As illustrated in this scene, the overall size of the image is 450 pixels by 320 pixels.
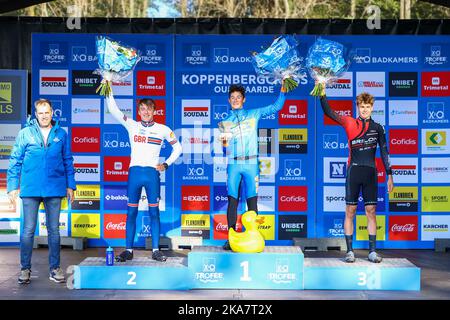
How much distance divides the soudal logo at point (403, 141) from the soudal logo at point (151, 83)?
2.80 m

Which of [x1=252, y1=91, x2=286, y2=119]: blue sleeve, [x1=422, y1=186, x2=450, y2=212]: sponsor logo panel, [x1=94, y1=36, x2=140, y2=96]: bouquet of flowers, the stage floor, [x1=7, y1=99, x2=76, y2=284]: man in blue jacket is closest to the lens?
the stage floor

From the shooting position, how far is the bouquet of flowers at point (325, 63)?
22.3 ft

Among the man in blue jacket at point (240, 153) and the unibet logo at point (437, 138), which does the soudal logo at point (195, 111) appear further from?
the unibet logo at point (437, 138)

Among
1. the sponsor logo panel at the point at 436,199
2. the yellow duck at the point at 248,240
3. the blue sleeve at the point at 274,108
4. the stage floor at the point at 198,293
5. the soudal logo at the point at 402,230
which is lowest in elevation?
the stage floor at the point at 198,293

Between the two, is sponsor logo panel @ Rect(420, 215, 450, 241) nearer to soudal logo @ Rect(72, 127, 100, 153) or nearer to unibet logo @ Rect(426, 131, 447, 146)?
unibet logo @ Rect(426, 131, 447, 146)

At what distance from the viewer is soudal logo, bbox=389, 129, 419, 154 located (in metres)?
8.82

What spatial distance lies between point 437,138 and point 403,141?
16.0 inches

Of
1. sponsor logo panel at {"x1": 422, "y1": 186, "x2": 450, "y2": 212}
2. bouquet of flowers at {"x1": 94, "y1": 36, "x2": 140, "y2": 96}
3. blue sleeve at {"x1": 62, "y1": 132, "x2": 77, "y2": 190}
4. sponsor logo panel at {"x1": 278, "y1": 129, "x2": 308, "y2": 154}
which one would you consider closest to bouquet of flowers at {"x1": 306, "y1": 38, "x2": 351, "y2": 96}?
bouquet of flowers at {"x1": 94, "y1": 36, "x2": 140, "y2": 96}

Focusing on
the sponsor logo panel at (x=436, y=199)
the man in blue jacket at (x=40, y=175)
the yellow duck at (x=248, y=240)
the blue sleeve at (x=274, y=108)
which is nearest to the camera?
the yellow duck at (x=248, y=240)

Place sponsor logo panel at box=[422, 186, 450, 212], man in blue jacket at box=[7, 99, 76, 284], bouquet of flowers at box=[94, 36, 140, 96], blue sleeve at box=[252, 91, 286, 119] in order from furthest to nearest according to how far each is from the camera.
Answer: sponsor logo panel at box=[422, 186, 450, 212] → blue sleeve at box=[252, 91, 286, 119] → bouquet of flowers at box=[94, 36, 140, 96] → man in blue jacket at box=[7, 99, 76, 284]

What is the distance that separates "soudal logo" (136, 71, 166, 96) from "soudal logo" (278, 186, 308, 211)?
73.5 inches

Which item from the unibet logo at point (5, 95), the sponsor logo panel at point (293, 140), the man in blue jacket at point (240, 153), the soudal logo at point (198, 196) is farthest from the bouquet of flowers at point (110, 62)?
the sponsor logo panel at point (293, 140)

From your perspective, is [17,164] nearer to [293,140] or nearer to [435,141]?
[293,140]
